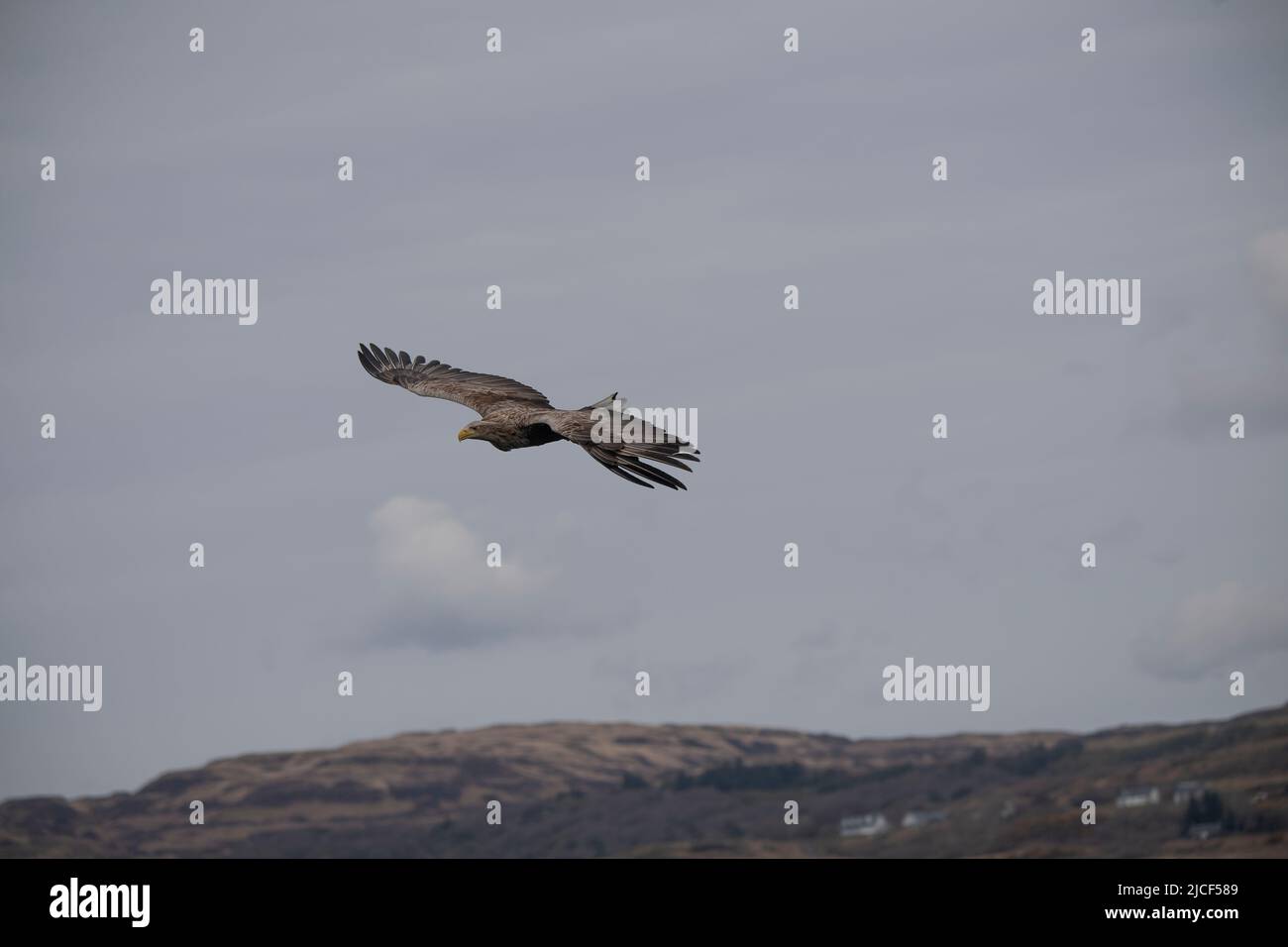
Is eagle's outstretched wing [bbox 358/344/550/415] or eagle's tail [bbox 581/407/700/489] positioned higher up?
eagle's outstretched wing [bbox 358/344/550/415]

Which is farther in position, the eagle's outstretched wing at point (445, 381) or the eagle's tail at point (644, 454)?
the eagle's outstretched wing at point (445, 381)

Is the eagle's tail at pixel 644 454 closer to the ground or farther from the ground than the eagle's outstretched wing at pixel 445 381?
closer to the ground

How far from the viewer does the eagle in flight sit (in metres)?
32.4

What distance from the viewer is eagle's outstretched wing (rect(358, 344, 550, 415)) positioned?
1610 inches

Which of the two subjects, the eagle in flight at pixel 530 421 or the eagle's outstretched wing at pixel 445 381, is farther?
the eagle's outstretched wing at pixel 445 381

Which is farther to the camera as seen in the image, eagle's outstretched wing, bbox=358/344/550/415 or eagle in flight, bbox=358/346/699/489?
eagle's outstretched wing, bbox=358/344/550/415

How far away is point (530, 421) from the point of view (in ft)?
123

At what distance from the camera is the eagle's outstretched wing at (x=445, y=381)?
1610 inches

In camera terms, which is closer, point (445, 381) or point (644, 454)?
point (644, 454)

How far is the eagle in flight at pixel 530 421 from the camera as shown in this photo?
32.4 meters

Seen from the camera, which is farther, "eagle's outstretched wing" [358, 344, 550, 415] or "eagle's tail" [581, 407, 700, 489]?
"eagle's outstretched wing" [358, 344, 550, 415]

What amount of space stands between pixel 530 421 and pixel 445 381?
Answer: 687 centimetres
